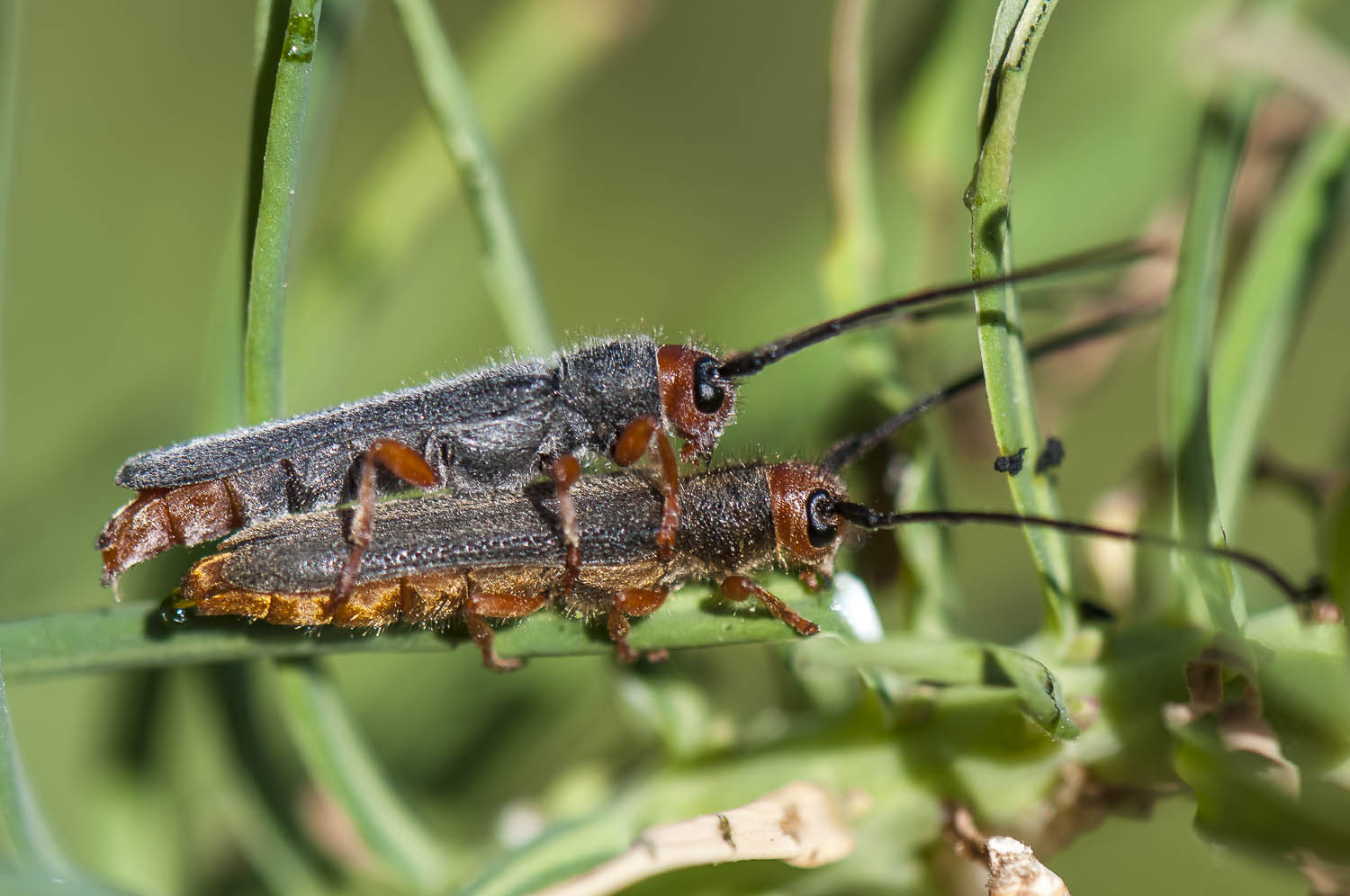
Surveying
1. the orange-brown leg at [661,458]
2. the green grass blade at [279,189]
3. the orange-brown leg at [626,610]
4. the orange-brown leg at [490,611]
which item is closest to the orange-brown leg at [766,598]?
the orange-brown leg at [626,610]

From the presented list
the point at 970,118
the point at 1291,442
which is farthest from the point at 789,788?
the point at 1291,442

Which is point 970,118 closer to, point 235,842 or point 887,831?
point 887,831

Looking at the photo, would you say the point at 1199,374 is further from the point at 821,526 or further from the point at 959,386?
the point at 821,526

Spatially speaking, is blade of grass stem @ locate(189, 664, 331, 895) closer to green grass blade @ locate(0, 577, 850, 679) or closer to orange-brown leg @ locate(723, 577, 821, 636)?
green grass blade @ locate(0, 577, 850, 679)

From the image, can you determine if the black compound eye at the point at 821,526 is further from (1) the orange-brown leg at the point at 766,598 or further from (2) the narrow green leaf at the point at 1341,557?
(2) the narrow green leaf at the point at 1341,557

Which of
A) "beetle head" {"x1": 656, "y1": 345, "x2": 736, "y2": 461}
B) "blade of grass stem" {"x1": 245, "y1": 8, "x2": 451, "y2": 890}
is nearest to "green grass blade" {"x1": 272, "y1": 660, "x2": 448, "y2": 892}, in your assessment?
"blade of grass stem" {"x1": 245, "y1": 8, "x2": 451, "y2": 890}

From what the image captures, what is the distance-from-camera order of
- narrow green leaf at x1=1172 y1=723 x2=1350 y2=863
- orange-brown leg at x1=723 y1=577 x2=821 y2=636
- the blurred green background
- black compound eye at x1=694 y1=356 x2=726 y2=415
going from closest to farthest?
1. narrow green leaf at x1=1172 y1=723 x2=1350 y2=863
2. orange-brown leg at x1=723 y1=577 x2=821 y2=636
3. the blurred green background
4. black compound eye at x1=694 y1=356 x2=726 y2=415
